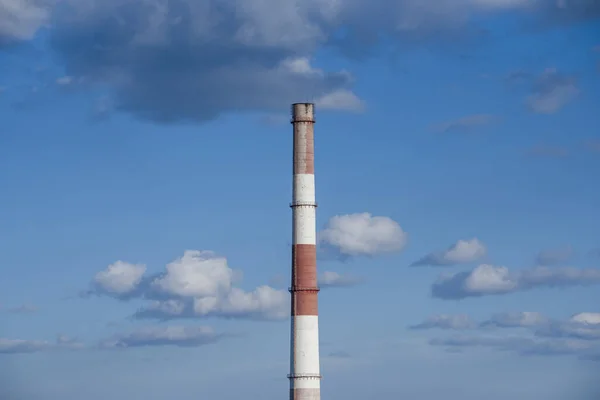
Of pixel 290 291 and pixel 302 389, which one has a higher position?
pixel 290 291

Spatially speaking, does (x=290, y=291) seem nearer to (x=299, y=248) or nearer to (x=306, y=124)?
(x=299, y=248)

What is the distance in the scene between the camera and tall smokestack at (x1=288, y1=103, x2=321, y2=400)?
56.8 metres

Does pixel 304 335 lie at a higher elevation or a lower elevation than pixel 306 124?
lower

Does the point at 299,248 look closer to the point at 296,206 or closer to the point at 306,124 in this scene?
the point at 296,206

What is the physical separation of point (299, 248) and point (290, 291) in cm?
223

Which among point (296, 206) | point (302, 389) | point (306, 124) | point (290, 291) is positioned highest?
point (306, 124)

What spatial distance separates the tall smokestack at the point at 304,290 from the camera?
5681 centimetres

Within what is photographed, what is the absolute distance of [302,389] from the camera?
56.7 meters

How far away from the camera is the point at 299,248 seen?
188ft

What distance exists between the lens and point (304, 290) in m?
56.9

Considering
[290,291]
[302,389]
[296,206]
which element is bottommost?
[302,389]

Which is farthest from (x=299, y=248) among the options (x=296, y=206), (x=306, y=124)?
(x=306, y=124)

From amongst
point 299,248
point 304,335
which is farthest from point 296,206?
point 304,335

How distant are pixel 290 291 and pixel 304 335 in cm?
234
